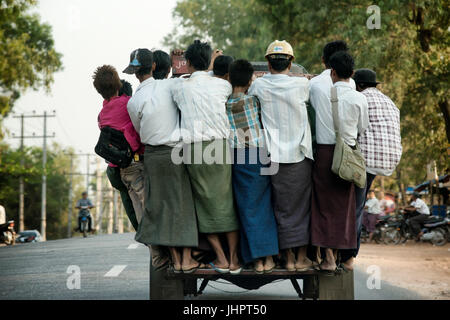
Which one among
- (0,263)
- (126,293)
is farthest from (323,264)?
(0,263)

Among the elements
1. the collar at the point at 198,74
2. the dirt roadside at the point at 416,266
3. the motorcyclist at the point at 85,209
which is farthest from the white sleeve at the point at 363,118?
the motorcyclist at the point at 85,209

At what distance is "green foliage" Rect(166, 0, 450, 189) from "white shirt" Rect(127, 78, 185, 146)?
42.8 feet

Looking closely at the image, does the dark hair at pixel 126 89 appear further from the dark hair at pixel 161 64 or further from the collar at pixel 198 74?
the collar at pixel 198 74

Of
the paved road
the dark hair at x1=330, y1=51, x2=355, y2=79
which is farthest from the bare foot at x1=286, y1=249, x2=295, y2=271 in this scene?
the paved road

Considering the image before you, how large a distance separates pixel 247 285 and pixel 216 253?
64.4 inches

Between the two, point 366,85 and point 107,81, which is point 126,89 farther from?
point 366,85

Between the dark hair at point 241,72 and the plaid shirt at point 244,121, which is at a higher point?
the dark hair at point 241,72

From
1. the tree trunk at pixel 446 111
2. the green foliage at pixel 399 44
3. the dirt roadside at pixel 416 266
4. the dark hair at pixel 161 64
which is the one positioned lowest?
the dirt roadside at pixel 416 266

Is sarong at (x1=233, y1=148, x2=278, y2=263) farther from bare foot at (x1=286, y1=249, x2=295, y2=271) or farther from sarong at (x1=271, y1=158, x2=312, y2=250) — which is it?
bare foot at (x1=286, y1=249, x2=295, y2=271)

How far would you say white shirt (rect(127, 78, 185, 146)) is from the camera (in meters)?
6.34

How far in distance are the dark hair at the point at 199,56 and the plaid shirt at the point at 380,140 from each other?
1469 mm

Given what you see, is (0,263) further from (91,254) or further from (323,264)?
(323,264)

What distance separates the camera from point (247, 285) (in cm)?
787

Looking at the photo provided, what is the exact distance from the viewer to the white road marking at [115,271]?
483 inches
